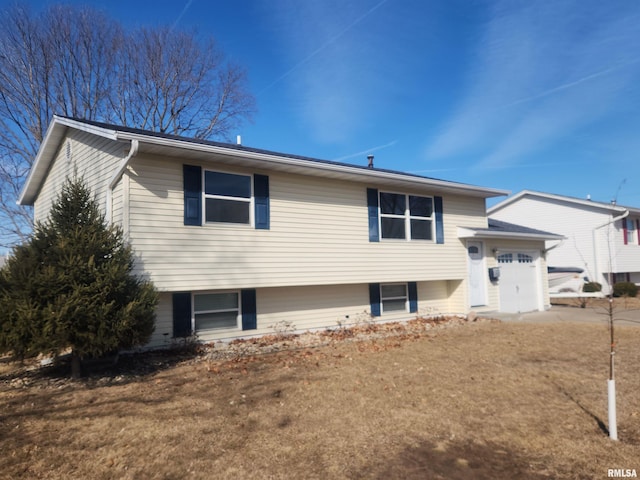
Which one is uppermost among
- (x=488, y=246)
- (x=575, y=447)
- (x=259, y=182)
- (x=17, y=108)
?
(x=17, y=108)

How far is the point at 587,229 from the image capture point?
22.6 metres

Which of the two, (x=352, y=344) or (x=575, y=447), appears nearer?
(x=575, y=447)

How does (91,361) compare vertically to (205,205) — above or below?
below

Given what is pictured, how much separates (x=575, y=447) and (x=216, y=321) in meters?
7.35

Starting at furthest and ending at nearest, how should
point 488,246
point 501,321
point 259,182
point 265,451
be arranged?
point 488,246
point 501,321
point 259,182
point 265,451

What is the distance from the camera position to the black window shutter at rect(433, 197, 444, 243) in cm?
1291

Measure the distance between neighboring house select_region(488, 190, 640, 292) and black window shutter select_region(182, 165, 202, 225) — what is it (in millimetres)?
19198

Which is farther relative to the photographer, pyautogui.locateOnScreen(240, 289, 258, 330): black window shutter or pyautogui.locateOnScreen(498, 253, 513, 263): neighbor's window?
pyautogui.locateOnScreen(498, 253, 513, 263): neighbor's window

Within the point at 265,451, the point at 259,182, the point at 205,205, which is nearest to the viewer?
the point at 265,451

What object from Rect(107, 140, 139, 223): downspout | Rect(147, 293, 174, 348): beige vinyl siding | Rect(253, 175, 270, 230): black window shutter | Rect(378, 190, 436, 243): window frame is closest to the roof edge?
Rect(378, 190, 436, 243): window frame

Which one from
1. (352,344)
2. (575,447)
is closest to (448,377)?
(575,447)

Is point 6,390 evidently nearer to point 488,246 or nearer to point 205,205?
point 205,205

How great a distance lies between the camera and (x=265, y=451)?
391cm

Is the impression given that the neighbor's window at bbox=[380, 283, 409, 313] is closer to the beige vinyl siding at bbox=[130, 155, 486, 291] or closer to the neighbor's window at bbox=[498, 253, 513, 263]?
the beige vinyl siding at bbox=[130, 155, 486, 291]
